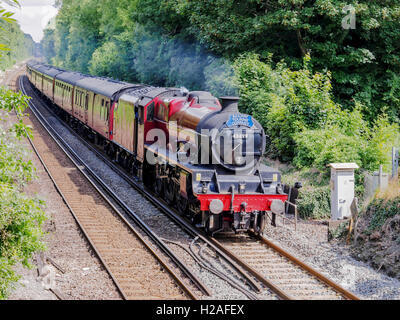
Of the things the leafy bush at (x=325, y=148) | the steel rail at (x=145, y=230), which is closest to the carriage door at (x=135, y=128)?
the steel rail at (x=145, y=230)

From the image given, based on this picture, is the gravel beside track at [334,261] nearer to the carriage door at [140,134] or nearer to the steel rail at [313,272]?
the steel rail at [313,272]

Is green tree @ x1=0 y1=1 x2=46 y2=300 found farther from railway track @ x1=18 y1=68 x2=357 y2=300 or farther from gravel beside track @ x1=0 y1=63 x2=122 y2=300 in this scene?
railway track @ x1=18 y1=68 x2=357 y2=300

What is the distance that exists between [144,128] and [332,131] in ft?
→ 20.6

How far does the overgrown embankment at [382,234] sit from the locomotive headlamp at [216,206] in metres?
3.20

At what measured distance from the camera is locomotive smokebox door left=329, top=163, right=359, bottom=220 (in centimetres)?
1325

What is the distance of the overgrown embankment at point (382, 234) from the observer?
33.8 ft

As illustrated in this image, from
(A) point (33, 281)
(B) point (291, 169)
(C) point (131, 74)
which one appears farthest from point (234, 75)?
(C) point (131, 74)

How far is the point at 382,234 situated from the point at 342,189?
2248 mm

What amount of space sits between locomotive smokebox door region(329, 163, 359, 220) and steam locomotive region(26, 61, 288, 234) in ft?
5.90

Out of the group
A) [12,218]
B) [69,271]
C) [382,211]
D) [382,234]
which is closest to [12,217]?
[12,218]

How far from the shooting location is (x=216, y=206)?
11.5 m

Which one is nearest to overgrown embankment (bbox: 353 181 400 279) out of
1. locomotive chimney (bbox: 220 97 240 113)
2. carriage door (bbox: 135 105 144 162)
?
locomotive chimney (bbox: 220 97 240 113)

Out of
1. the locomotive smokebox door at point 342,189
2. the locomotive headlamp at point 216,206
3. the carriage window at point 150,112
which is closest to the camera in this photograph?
the locomotive headlamp at point 216,206
